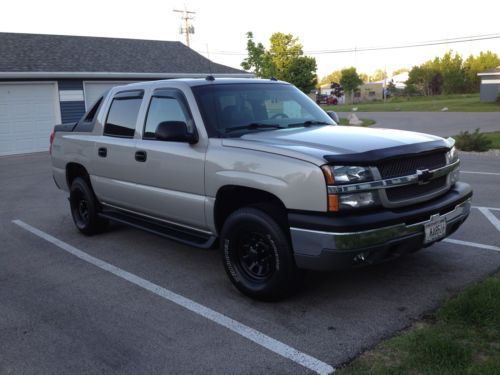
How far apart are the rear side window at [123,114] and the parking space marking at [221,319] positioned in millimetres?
1469

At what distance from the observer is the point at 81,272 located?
217 inches

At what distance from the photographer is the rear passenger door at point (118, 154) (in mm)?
5723

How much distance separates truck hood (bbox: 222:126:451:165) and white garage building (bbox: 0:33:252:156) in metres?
15.1

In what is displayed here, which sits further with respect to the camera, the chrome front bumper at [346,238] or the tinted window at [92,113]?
the tinted window at [92,113]

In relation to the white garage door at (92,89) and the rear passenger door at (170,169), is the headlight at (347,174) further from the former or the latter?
the white garage door at (92,89)

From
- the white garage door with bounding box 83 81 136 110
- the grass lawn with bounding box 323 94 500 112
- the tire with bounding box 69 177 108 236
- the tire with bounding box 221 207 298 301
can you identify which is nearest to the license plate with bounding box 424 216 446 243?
the tire with bounding box 221 207 298 301

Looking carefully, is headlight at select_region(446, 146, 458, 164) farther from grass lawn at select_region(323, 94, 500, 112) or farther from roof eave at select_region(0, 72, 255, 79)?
grass lawn at select_region(323, 94, 500, 112)

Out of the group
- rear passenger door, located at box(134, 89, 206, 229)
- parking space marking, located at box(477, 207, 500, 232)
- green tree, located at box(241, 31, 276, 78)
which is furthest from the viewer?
green tree, located at box(241, 31, 276, 78)

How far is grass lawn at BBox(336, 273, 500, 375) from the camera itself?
3197 millimetres

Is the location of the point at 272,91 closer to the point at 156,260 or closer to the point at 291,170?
the point at 291,170

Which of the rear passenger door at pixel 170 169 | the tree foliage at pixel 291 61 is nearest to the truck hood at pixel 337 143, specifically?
the rear passenger door at pixel 170 169

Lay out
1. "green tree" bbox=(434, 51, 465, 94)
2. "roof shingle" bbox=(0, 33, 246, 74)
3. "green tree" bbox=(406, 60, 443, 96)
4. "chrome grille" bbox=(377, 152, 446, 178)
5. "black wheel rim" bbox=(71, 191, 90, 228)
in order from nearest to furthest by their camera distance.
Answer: "chrome grille" bbox=(377, 152, 446, 178), "black wheel rim" bbox=(71, 191, 90, 228), "roof shingle" bbox=(0, 33, 246, 74), "green tree" bbox=(434, 51, 465, 94), "green tree" bbox=(406, 60, 443, 96)

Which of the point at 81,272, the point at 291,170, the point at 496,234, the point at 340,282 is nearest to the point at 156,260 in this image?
the point at 81,272

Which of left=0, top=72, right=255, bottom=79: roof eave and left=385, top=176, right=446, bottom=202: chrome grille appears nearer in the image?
left=385, top=176, right=446, bottom=202: chrome grille
